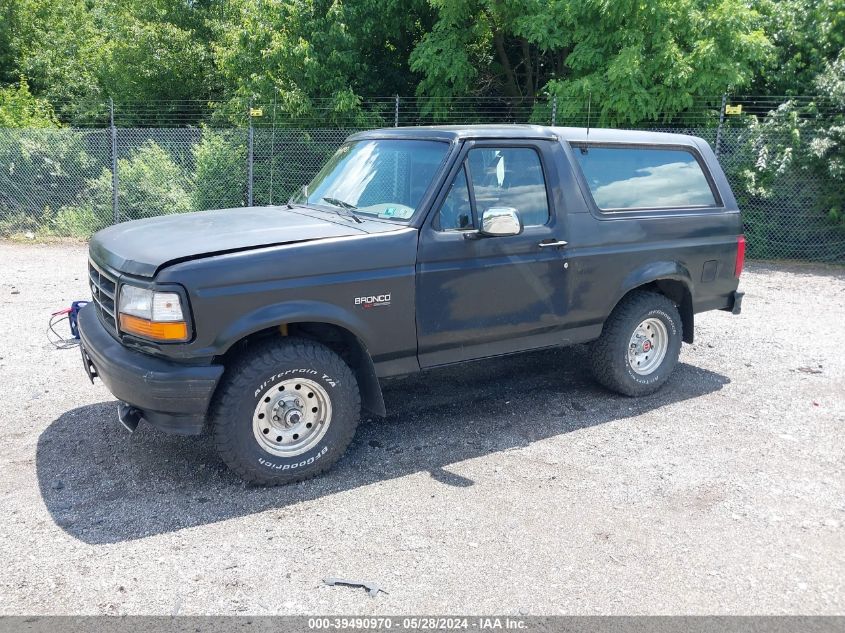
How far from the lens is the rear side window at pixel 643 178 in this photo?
549 centimetres

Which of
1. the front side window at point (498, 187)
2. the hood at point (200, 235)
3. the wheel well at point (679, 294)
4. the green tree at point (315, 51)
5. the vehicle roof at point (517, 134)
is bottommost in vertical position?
the wheel well at point (679, 294)

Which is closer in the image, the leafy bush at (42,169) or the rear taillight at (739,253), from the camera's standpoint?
the rear taillight at (739,253)

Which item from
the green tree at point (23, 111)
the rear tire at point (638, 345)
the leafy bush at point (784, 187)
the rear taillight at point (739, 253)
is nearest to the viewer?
the rear tire at point (638, 345)

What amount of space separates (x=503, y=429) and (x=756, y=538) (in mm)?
1880

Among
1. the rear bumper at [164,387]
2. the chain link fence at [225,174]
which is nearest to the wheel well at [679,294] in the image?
the rear bumper at [164,387]


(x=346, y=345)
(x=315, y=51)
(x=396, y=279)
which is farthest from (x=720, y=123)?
(x=346, y=345)

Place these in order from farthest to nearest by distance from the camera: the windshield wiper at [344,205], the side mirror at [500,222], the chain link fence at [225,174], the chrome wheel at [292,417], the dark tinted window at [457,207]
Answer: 1. the chain link fence at [225,174]
2. the windshield wiper at [344,205]
3. the dark tinted window at [457,207]
4. the side mirror at [500,222]
5. the chrome wheel at [292,417]

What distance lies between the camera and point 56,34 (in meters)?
24.4

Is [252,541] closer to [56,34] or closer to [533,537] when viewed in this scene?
[533,537]

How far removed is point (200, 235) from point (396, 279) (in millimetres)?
1208

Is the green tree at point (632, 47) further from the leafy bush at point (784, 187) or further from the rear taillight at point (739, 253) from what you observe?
Answer: the rear taillight at point (739, 253)

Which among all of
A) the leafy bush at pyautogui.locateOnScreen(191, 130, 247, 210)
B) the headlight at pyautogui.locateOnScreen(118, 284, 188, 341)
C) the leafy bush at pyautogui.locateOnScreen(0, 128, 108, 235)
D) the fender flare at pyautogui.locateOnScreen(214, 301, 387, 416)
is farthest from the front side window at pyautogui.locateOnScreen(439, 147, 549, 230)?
the leafy bush at pyautogui.locateOnScreen(0, 128, 108, 235)

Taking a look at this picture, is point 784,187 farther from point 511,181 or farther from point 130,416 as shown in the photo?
point 130,416

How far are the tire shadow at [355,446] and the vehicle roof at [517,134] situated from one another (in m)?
2.07
